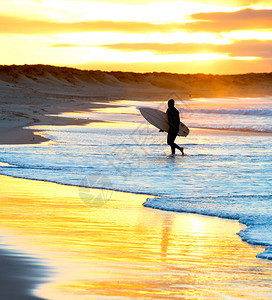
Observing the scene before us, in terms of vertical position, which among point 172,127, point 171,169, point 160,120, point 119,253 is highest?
point 160,120

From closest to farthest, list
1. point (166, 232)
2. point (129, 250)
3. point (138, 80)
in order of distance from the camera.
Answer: point (129, 250)
point (166, 232)
point (138, 80)

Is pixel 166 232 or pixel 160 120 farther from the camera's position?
pixel 160 120

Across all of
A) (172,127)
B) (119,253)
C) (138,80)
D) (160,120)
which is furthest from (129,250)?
(138,80)

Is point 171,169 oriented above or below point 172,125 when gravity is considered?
below

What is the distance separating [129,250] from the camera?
19.0ft

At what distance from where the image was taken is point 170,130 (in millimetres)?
15523

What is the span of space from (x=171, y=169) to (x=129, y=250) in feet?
21.5

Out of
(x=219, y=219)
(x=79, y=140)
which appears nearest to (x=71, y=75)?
(x=79, y=140)

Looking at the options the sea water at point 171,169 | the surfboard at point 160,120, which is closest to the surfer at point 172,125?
the sea water at point 171,169

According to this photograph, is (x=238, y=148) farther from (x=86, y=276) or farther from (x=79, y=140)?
(x=86, y=276)

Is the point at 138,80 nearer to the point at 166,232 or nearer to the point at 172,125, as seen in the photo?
the point at 172,125

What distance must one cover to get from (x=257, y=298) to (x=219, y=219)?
3024 millimetres

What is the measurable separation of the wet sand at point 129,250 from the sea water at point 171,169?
434 millimetres

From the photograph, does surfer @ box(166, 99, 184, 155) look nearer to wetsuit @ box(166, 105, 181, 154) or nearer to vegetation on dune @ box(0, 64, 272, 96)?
wetsuit @ box(166, 105, 181, 154)
